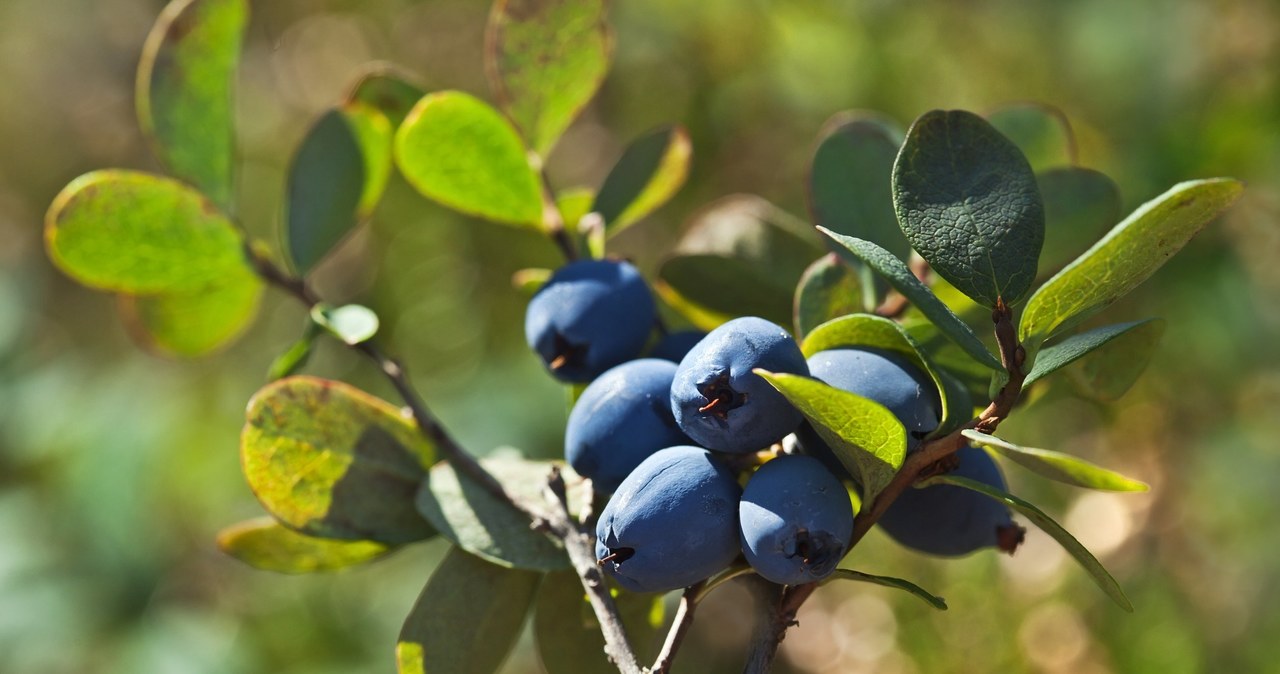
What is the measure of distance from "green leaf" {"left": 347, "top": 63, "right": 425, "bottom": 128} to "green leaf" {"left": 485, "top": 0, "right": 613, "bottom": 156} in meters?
0.08

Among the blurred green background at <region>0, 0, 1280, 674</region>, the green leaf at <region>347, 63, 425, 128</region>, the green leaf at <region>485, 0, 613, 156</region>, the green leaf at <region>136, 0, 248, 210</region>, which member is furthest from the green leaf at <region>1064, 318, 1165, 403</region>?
the blurred green background at <region>0, 0, 1280, 674</region>

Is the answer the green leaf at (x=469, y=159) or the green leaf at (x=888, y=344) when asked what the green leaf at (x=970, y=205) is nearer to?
the green leaf at (x=888, y=344)

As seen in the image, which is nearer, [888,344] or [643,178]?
[888,344]

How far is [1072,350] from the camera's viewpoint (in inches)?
19.4

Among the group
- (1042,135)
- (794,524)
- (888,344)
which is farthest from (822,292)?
(1042,135)

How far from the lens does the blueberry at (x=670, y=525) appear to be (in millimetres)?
531

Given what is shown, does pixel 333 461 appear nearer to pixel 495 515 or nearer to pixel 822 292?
pixel 495 515

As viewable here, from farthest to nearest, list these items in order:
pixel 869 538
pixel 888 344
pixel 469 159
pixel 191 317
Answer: pixel 869 538 → pixel 191 317 → pixel 469 159 → pixel 888 344

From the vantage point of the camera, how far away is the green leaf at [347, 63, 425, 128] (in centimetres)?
83

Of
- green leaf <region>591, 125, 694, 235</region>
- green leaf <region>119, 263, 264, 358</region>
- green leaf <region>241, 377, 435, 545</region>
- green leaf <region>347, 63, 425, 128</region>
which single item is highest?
green leaf <region>347, 63, 425, 128</region>

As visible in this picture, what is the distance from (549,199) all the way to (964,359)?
0.34 m

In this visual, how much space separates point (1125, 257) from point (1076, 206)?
0.90 feet

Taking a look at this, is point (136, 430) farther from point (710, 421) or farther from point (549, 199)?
point (710, 421)

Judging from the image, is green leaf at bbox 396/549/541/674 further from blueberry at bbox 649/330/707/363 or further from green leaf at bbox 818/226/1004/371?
green leaf at bbox 818/226/1004/371
